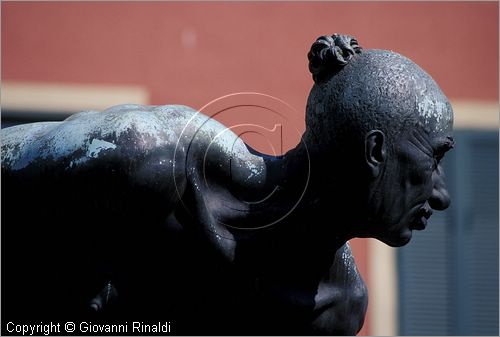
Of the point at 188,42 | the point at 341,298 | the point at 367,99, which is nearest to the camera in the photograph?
the point at 367,99

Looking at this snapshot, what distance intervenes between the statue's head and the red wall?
5.00m

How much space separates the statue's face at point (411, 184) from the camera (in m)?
2.66

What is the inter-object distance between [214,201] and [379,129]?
273 mm

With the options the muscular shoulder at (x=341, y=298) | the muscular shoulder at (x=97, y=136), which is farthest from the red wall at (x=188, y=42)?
the muscular shoulder at (x=97, y=136)

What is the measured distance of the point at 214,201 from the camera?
2.70 metres

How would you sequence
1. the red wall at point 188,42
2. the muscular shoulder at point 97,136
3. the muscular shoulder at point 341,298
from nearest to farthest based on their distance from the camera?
1. the muscular shoulder at point 97,136
2. the muscular shoulder at point 341,298
3. the red wall at point 188,42

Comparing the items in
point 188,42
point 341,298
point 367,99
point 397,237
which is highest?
point 367,99

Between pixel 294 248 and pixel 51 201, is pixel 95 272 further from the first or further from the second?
pixel 294 248

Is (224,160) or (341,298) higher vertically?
(224,160)

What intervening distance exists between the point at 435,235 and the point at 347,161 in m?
5.69

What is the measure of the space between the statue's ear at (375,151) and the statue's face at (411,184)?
0.05 ft

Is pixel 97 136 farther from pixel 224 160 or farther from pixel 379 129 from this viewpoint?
pixel 379 129

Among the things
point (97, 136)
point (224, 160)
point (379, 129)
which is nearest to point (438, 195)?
point (379, 129)

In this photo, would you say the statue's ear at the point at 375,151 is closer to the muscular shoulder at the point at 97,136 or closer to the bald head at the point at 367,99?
the bald head at the point at 367,99
